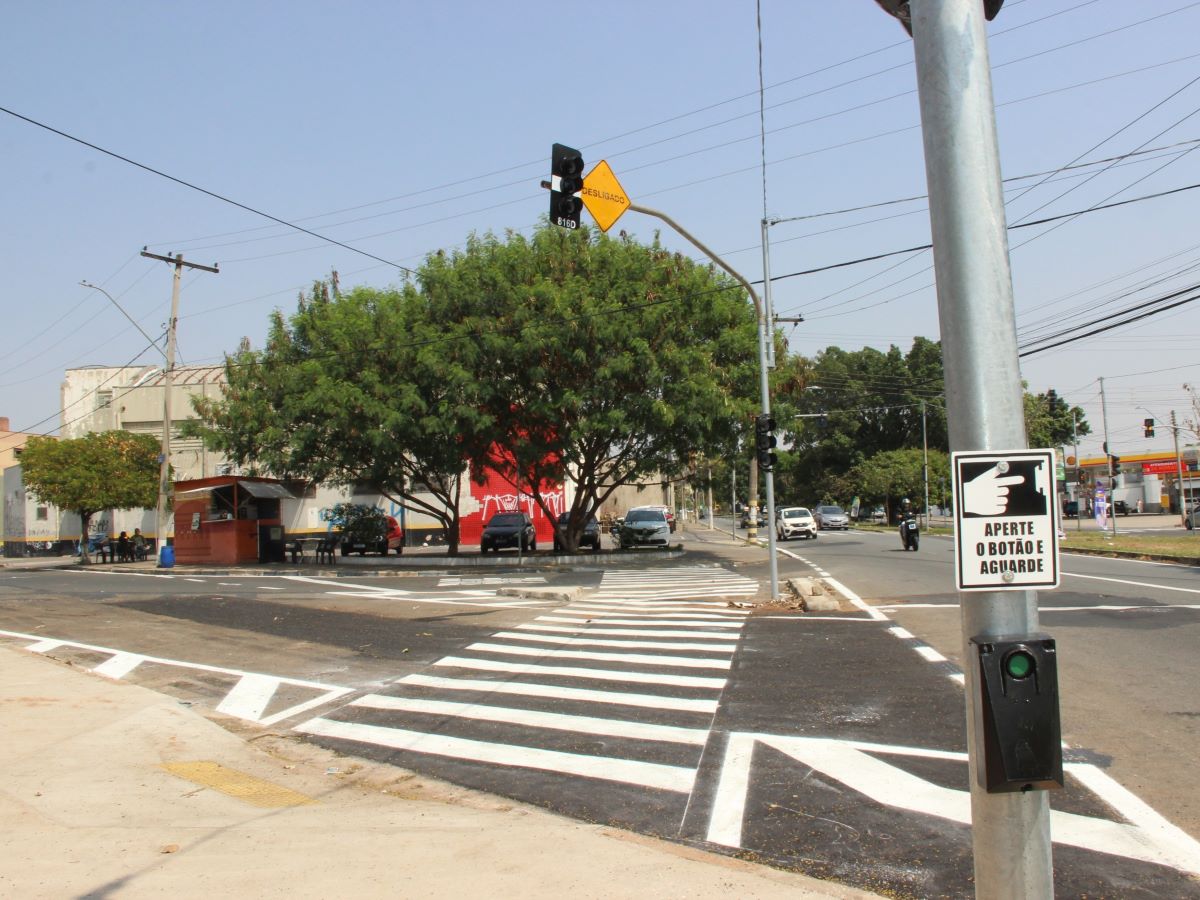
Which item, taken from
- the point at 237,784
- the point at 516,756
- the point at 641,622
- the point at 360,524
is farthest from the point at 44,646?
the point at 360,524

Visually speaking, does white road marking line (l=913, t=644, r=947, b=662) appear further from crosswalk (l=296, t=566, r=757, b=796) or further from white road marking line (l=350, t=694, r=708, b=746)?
white road marking line (l=350, t=694, r=708, b=746)

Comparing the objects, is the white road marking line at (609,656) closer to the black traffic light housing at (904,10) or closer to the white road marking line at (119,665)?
the white road marking line at (119,665)

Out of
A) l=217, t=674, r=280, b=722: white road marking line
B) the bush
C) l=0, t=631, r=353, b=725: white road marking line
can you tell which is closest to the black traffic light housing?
l=0, t=631, r=353, b=725: white road marking line

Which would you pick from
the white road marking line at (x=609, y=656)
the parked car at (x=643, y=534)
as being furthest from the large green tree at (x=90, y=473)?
the white road marking line at (x=609, y=656)

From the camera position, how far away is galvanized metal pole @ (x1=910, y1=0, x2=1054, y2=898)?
2.97 meters

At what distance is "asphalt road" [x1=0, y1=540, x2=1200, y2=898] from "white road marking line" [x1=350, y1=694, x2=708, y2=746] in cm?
4

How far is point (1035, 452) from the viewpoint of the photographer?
118 inches

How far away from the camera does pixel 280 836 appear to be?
5582mm

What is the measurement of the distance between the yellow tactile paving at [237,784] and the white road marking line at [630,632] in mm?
7866

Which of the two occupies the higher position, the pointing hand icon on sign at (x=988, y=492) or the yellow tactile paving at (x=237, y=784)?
the pointing hand icon on sign at (x=988, y=492)

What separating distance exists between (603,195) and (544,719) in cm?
681

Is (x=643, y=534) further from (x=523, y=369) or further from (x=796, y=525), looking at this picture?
(x=796, y=525)

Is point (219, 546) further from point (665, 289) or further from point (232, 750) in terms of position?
point (232, 750)

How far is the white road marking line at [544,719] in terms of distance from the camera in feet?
27.0
